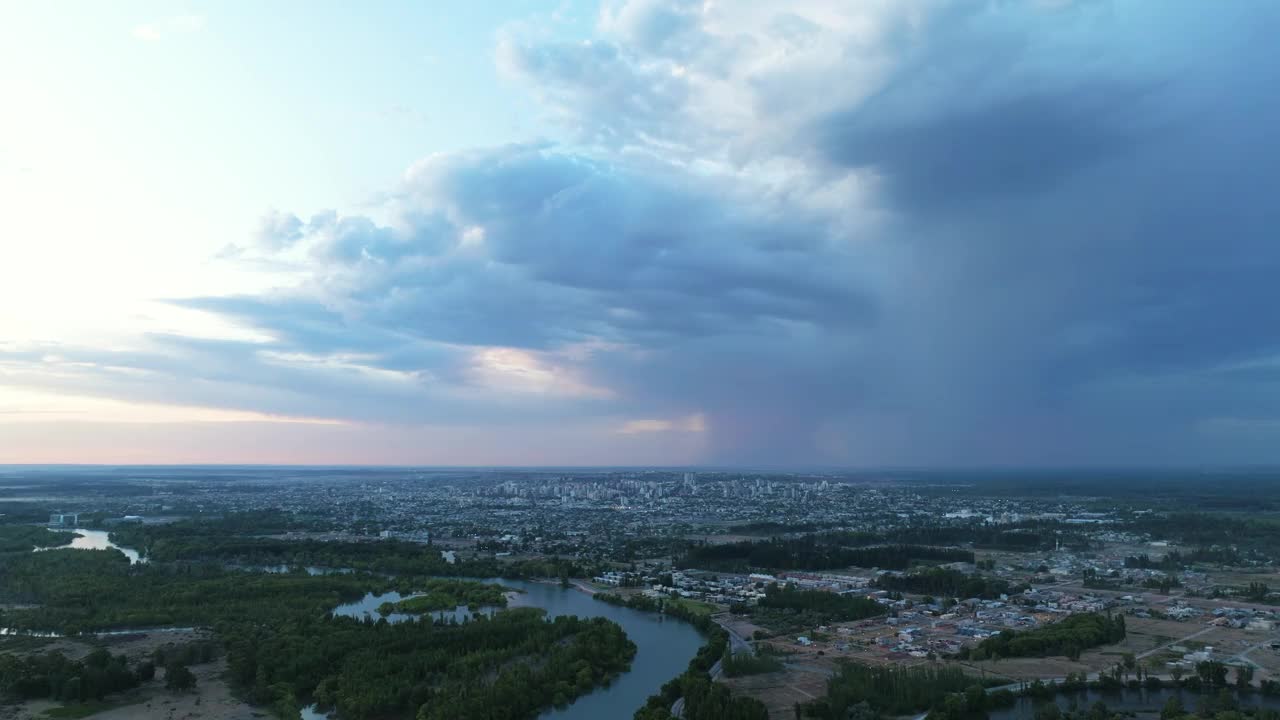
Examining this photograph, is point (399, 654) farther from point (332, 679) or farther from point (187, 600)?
point (187, 600)

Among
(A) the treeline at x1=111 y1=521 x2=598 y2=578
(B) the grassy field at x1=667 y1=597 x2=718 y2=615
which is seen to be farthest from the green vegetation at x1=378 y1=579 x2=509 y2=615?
(B) the grassy field at x1=667 y1=597 x2=718 y2=615

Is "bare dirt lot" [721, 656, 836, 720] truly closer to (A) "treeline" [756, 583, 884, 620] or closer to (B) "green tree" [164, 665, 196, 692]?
(A) "treeline" [756, 583, 884, 620]

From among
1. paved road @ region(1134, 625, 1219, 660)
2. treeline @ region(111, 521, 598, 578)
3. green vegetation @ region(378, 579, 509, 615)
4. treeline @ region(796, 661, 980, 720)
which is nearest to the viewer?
treeline @ region(796, 661, 980, 720)

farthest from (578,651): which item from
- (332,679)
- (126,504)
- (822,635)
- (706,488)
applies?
(706,488)

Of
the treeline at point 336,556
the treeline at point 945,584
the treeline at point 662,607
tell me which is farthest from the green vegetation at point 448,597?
the treeline at point 945,584

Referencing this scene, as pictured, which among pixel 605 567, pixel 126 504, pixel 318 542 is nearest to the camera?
pixel 605 567

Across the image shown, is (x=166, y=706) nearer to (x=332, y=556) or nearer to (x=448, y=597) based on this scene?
(x=448, y=597)
